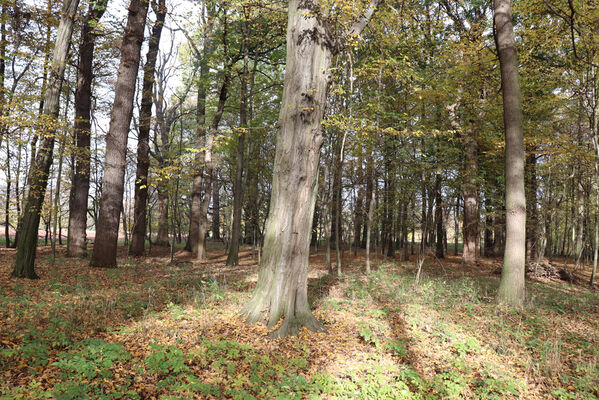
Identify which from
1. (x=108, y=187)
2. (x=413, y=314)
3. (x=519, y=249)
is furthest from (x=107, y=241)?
(x=519, y=249)

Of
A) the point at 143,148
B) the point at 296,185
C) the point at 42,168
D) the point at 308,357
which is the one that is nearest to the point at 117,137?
the point at 42,168

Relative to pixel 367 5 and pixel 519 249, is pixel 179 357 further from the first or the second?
pixel 519 249

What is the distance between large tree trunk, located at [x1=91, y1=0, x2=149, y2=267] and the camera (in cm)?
970

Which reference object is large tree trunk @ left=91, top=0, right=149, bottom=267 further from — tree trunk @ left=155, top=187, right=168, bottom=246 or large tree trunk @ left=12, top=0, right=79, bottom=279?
tree trunk @ left=155, top=187, right=168, bottom=246

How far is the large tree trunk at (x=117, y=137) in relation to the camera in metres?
9.70

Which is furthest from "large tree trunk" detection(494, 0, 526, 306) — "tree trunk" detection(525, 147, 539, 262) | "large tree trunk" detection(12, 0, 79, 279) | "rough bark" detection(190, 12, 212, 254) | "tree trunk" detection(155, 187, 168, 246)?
"tree trunk" detection(155, 187, 168, 246)

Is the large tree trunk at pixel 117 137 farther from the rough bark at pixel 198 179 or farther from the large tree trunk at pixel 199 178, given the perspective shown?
the rough bark at pixel 198 179

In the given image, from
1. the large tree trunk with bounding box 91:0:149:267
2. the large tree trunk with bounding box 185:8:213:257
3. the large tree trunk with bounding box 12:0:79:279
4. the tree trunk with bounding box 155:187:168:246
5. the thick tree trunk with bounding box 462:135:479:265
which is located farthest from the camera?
the tree trunk with bounding box 155:187:168:246

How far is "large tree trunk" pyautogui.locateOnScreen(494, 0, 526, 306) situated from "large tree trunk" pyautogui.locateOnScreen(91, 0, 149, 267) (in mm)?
10671

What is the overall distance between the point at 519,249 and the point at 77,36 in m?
16.7

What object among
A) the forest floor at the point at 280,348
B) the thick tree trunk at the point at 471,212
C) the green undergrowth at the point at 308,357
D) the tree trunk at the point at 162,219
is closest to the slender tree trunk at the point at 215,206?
the tree trunk at the point at 162,219

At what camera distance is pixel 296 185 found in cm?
493

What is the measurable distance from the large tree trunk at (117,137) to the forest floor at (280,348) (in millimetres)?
2769

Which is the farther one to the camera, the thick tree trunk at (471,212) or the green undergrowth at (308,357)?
the thick tree trunk at (471,212)
